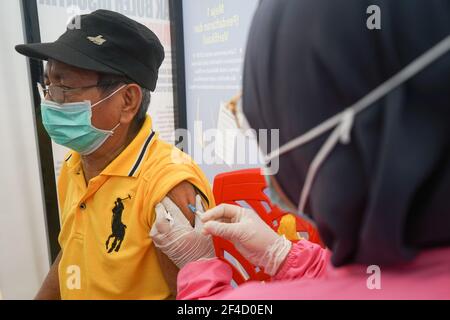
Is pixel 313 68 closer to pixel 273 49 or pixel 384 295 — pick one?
pixel 273 49

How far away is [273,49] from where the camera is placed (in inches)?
18.8

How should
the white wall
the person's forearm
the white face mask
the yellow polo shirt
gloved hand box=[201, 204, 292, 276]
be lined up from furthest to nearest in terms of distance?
1. the white wall
2. the person's forearm
3. the yellow polo shirt
4. gloved hand box=[201, 204, 292, 276]
5. the white face mask

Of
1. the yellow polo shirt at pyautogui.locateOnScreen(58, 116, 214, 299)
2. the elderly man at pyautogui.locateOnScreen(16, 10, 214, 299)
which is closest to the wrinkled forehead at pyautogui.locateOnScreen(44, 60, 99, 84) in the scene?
the elderly man at pyautogui.locateOnScreen(16, 10, 214, 299)

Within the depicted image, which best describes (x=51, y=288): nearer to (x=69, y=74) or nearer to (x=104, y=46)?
(x=69, y=74)

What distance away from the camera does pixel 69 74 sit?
3.88ft

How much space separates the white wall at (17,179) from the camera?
67.5 inches

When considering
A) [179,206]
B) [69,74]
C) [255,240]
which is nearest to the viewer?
[255,240]

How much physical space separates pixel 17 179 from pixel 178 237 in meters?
1.26

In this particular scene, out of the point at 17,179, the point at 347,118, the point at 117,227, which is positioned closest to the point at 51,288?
the point at 117,227

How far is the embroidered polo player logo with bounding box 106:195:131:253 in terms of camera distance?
1115 millimetres

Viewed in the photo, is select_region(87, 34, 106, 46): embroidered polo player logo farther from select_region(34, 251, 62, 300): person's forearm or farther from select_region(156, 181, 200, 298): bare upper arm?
select_region(34, 251, 62, 300): person's forearm

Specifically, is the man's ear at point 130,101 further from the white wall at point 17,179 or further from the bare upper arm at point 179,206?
the white wall at point 17,179

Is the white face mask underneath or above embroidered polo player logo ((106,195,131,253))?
above

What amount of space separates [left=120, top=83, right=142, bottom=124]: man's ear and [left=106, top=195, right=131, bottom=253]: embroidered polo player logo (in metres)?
0.30
